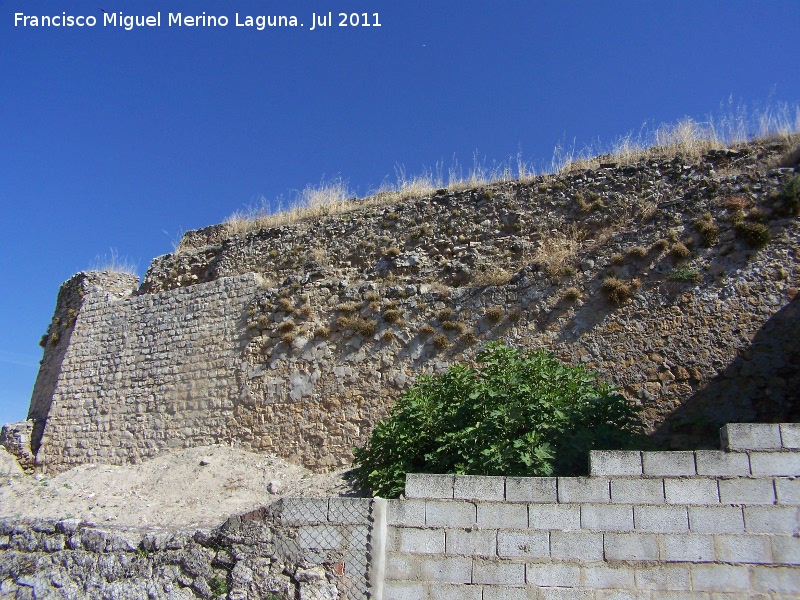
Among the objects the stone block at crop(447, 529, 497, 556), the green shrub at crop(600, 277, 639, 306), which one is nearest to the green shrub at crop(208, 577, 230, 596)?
the stone block at crop(447, 529, 497, 556)

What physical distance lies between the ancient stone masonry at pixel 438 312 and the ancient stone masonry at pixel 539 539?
4462 millimetres

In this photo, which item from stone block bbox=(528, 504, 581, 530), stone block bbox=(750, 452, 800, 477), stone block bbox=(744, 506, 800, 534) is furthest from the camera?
stone block bbox=(528, 504, 581, 530)

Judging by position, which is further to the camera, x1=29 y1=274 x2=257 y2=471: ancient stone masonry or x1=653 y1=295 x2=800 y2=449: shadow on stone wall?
x1=29 y1=274 x2=257 y2=471: ancient stone masonry

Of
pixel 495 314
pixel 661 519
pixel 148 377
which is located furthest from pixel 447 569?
pixel 148 377

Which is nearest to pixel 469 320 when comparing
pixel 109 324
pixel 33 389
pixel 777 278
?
pixel 777 278

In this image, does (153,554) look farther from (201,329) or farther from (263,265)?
(263,265)

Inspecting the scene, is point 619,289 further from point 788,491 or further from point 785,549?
point 785,549

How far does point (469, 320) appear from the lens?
12.9 metres

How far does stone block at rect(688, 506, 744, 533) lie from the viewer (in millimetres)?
5898

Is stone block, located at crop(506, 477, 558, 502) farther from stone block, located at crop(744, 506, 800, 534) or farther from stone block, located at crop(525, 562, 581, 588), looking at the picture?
stone block, located at crop(744, 506, 800, 534)

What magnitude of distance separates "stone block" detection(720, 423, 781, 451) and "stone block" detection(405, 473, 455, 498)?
7.80ft

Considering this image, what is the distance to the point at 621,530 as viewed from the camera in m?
6.06

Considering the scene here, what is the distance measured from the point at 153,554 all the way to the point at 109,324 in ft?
34.9

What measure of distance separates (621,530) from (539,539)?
0.68 metres
